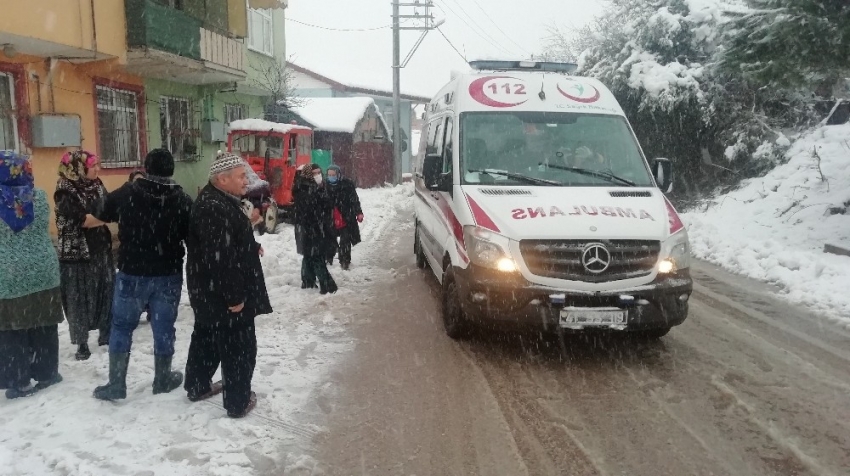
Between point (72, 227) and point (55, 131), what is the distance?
19.8ft

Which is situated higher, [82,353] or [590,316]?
[590,316]

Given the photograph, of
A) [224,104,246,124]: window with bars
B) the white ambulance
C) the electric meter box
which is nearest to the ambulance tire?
the white ambulance

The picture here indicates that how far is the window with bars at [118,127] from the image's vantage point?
12.3m

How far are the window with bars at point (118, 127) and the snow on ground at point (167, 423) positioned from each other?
7.36m

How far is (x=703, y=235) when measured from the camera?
38.8 ft

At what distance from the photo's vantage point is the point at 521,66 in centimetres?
768

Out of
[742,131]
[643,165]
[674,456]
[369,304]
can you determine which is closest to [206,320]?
[674,456]

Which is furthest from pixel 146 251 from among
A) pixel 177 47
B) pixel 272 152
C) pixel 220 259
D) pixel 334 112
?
pixel 334 112

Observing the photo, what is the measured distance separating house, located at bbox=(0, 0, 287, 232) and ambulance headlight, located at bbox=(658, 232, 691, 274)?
858cm

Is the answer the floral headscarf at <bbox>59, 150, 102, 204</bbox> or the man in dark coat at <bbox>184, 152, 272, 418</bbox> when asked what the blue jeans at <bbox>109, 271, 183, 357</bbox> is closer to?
the man in dark coat at <bbox>184, 152, 272, 418</bbox>

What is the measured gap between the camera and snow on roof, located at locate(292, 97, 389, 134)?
29.5 m

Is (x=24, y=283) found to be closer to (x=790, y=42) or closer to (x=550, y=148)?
(x=550, y=148)

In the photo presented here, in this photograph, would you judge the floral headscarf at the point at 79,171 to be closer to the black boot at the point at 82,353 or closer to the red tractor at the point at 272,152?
the black boot at the point at 82,353

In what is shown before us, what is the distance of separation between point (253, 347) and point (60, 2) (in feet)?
26.3
